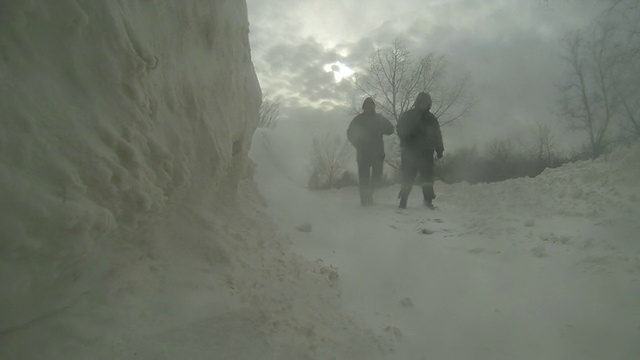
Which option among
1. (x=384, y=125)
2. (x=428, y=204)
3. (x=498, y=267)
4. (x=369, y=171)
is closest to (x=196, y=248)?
(x=498, y=267)

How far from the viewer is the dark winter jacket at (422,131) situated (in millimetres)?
5051

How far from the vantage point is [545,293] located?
7.11 ft

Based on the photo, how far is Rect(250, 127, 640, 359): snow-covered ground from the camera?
1.85 m

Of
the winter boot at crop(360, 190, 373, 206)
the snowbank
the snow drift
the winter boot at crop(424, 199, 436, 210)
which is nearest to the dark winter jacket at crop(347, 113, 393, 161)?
the winter boot at crop(360, 190, 373, 206)

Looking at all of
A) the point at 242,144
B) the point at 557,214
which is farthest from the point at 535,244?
the point at 242,144

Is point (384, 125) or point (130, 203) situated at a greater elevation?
point (384, 125)

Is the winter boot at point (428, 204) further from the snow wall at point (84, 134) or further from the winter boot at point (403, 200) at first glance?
the snow wall at point (84, 134)

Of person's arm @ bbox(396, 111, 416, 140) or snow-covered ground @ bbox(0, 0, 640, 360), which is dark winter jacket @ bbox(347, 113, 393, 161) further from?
snow-covered ground @ bbox(0, 0, 640, 360)

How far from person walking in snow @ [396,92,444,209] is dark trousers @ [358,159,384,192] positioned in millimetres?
371

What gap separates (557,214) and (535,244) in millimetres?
930

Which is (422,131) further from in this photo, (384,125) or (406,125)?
(384,125)

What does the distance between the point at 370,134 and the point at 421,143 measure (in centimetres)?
71

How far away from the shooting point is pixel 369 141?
5242 mm

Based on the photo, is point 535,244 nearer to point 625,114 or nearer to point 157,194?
point 625,114
